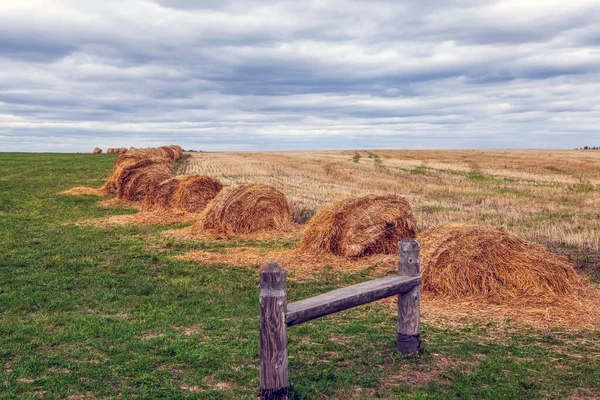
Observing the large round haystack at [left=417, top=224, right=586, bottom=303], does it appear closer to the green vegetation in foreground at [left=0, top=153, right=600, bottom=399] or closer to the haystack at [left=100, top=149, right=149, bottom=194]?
the green vegetation in foreground at [left=0, top=153, right=600, bottom=399]

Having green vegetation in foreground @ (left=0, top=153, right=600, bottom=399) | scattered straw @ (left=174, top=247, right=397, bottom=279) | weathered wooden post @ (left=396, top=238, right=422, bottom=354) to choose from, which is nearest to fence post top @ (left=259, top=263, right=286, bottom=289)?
green vegetation in foreground @ (left=0, top=153, right=600, bottom=399)

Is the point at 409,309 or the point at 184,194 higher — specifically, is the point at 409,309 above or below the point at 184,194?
below

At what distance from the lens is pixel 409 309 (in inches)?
254

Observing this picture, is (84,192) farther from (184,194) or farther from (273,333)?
(273,333)

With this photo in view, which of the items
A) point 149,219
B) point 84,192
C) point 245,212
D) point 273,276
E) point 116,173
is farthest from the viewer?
point 84,192

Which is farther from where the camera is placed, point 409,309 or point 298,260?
point 298,260

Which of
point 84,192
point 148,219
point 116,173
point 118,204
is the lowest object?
point 148,219

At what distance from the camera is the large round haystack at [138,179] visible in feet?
70.7

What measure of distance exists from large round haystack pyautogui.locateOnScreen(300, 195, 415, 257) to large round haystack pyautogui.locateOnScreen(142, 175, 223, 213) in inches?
270

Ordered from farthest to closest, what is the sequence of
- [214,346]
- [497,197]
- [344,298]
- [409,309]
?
[497,197]
[214,346]
[409,309]
[344,298]

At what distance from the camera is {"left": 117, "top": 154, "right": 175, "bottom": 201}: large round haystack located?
21.6 metres

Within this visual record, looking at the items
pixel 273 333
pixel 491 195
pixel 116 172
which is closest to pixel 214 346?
pixel 273 333

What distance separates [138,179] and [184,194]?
14.6 ft

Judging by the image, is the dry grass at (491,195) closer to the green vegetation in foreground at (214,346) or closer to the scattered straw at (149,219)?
the scattered straw at (149,219)
